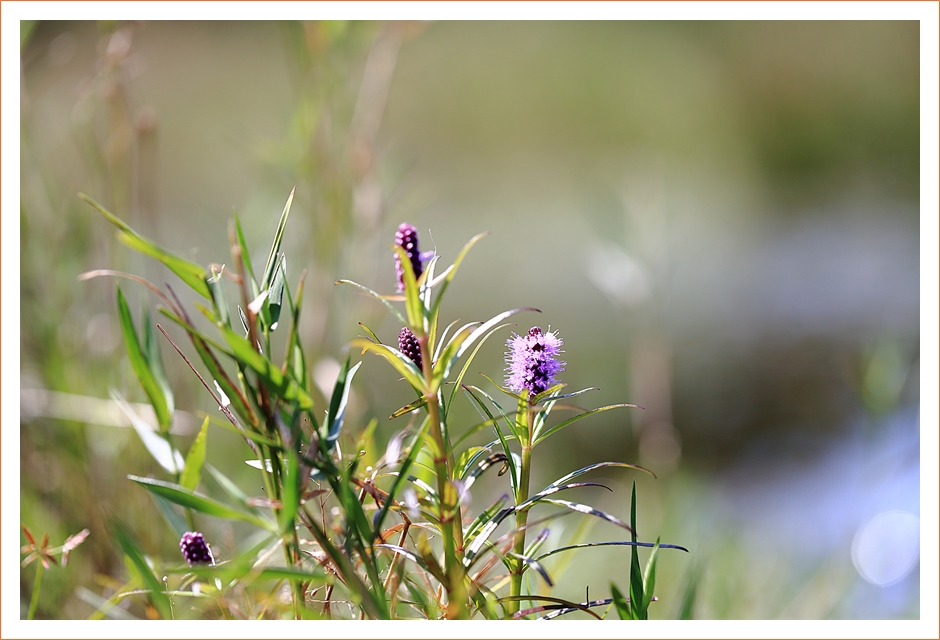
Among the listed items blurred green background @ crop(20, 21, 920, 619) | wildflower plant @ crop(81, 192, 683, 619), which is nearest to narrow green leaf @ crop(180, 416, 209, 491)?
wildflower plant @ crop(81, 192, 683, 619)

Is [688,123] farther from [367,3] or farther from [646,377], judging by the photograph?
[367,3]

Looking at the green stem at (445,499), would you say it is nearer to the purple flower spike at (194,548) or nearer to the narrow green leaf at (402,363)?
the narrow green leaf at (402,363)

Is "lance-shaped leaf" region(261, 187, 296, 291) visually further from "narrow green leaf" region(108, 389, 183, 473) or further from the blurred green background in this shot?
the blurred green background

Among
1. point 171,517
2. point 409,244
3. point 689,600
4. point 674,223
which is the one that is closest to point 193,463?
point 171,517

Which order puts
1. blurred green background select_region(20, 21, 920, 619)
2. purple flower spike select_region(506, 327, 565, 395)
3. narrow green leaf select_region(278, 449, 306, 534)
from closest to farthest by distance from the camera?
narrow green leaf select_region(278, 449, 306, 534) < purple flower spike select_region(506, 327, 565, 395) < blurred green background select_region(20, 21, 920, 619)

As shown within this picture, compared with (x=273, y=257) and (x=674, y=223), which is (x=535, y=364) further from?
(x=674, y=223)

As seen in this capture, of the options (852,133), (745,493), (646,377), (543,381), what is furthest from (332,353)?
(852,133)
